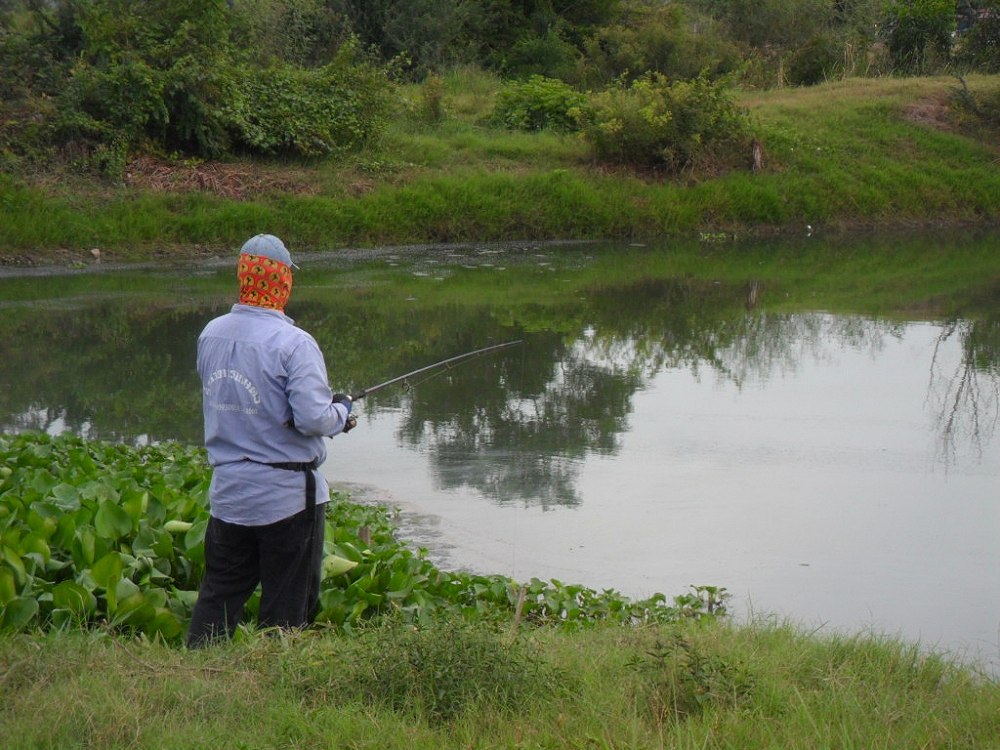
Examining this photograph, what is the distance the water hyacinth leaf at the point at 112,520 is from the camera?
20.3 ft

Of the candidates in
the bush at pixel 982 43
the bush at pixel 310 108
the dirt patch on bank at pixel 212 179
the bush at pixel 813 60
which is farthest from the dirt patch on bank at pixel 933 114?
the dirt patch on bank at pixel 212 179

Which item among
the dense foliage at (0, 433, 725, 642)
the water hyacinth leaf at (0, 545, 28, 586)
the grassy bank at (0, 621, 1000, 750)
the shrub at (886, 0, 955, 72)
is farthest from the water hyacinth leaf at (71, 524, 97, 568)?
the shrub at (886, 0, 955, 72)

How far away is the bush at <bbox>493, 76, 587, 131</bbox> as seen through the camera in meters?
26.5

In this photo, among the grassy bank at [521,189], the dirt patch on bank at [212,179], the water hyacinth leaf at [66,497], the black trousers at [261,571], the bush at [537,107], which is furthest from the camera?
the bush at [537,107]

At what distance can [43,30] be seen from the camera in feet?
72.3

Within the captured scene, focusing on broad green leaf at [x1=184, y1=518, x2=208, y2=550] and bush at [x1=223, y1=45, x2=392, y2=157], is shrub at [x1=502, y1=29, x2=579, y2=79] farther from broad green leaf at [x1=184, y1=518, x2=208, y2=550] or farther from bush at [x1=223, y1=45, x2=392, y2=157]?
broad green leaf at [x1=184, y1=518, x2=208, y2=550]

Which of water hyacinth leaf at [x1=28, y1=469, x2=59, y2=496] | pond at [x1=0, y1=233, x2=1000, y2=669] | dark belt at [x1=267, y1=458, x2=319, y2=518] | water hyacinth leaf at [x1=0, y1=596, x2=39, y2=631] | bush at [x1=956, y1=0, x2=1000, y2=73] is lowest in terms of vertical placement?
pond at [x1=0, y1=233, x2=1000, y2=669]

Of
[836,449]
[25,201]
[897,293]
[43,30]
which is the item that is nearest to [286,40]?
[43,30]

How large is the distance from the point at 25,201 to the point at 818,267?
11.8 meters

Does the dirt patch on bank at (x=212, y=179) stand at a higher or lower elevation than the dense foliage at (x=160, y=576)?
higher

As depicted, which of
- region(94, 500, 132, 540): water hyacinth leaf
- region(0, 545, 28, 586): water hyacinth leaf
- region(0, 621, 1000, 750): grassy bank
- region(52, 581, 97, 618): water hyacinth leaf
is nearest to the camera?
region(0, 621, 1000, 750): grassy bank

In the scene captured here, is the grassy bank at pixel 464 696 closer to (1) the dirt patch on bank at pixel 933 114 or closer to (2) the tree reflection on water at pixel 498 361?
(2) the tree reflection on water at pixel 498 361

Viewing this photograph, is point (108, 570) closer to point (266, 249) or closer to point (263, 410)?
point (263, 410)

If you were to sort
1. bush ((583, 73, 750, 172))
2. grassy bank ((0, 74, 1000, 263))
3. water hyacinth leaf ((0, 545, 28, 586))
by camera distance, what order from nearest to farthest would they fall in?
water hyacinth leaf ((0, 545, 28, 586))
grassy bank ((0, 74, 1000, 263))
bush ((583, 73, 750, 172))
